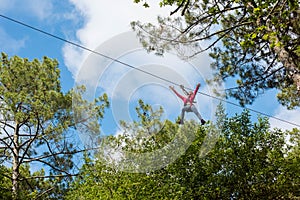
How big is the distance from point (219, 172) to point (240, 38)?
2.86m

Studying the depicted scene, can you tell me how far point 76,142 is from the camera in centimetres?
920

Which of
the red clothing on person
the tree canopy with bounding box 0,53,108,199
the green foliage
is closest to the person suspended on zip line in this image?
the red clothing on person

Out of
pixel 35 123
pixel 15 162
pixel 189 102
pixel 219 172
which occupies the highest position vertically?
pixel 35 123

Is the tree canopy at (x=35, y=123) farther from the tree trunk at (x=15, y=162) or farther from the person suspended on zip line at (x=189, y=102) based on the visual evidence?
the person suspended on zip line at (x=189, y=102)

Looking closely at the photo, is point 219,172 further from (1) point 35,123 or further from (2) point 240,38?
(1) point 35,123

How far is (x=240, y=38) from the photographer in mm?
6520

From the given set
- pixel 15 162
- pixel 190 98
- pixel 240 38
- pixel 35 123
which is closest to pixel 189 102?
pixel 190 98

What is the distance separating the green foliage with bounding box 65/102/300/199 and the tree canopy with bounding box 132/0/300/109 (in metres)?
1.02

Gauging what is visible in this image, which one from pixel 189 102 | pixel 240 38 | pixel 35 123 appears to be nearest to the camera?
pixel 189 102

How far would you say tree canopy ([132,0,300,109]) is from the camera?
4328mm

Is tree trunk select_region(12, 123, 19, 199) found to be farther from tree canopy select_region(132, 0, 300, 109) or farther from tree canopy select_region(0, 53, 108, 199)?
tree canopy select_region(132, 0, 300, 109)

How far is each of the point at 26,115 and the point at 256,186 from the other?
18.9 feet

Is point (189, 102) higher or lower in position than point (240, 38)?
lower

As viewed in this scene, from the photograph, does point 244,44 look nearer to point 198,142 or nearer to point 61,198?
point 198,142
